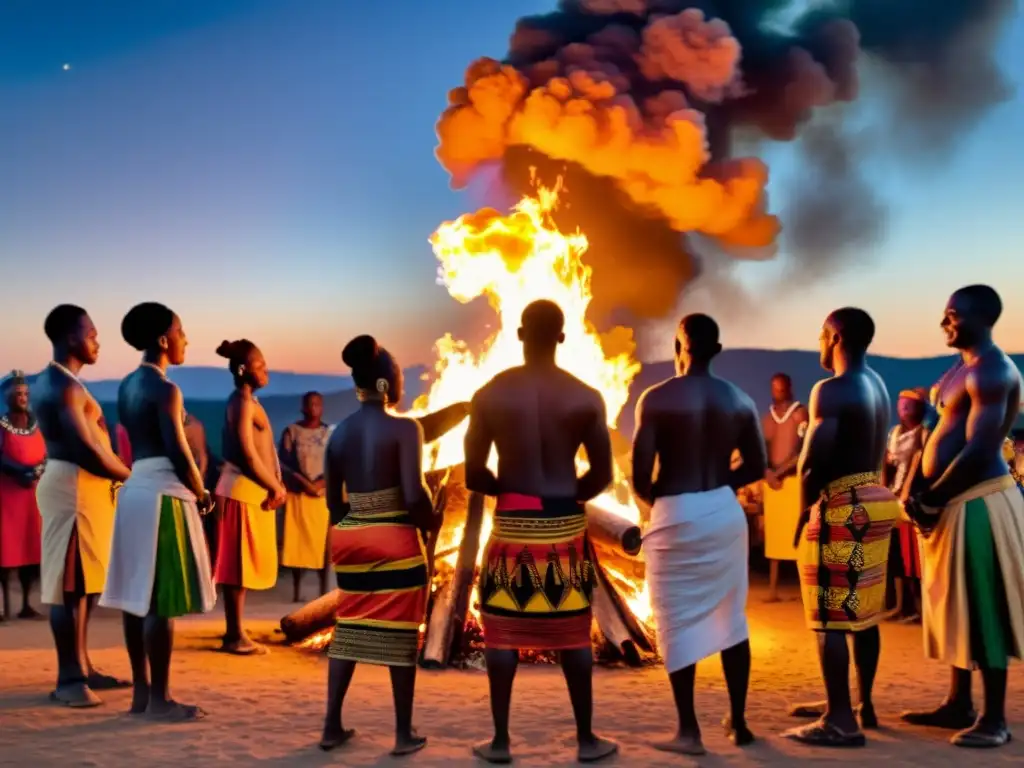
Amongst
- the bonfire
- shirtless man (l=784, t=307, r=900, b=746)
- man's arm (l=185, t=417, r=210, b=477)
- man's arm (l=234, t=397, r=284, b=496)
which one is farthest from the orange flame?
shirtless man (l=784, t=307, r=900, b=746)

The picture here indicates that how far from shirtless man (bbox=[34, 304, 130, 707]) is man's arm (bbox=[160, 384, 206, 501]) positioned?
2.37 ft

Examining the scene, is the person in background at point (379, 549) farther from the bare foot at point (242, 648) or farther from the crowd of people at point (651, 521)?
the bare foot at point (242, 648)

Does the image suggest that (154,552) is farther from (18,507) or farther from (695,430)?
(18,507)

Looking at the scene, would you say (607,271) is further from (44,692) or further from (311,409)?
(44,692)

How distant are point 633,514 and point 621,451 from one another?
36.4 inches

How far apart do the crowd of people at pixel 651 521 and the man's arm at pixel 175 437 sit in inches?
0.4

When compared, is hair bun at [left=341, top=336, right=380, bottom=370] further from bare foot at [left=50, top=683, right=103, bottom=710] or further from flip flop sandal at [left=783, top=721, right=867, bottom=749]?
flip flop sandal at [left=783, top=721, right=867, bottom=749]

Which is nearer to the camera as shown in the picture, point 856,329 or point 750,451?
point 750,451

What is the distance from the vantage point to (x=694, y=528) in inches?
214

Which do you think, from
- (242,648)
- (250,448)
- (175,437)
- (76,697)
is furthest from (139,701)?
(250,448)

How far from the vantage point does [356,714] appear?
21.1 ft

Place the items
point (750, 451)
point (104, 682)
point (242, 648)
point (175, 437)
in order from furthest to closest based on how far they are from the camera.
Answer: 1. point (242, 648)
2. point (104, 682)
3. point (175, 437)
4. point (750, 451)

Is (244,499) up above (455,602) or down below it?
above

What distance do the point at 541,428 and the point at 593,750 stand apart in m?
1.64
